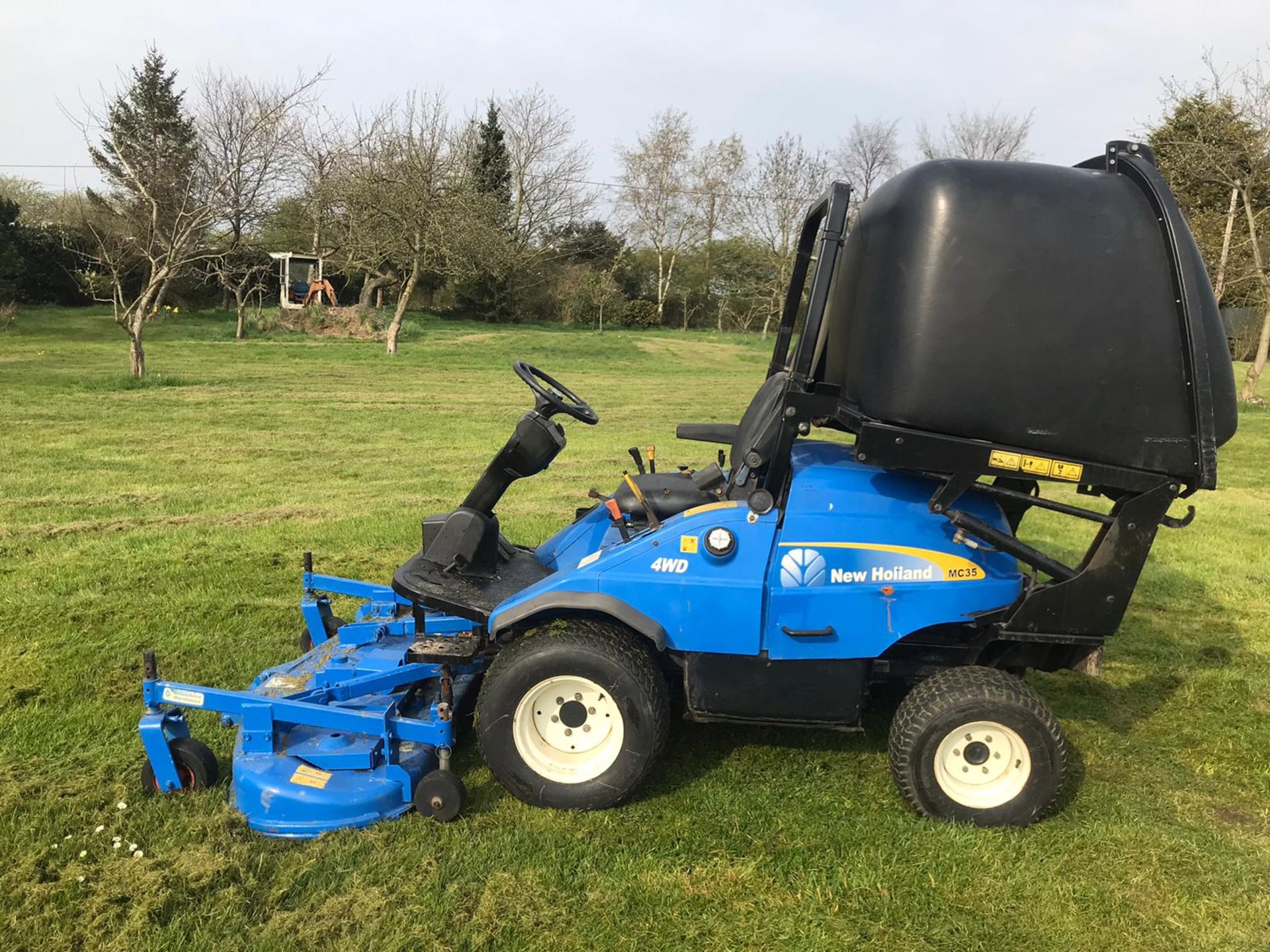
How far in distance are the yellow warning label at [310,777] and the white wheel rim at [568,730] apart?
0.74m

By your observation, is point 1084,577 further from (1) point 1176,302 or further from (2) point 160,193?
(2) point 160,193

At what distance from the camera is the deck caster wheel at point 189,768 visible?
140 inches

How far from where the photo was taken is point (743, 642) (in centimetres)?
353

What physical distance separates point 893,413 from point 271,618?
4012mm

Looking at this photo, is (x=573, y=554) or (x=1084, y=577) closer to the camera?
(x=1084, y=577)

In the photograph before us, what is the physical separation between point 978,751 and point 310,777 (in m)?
2.60

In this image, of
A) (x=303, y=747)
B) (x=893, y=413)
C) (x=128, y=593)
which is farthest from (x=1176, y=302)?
(x=128, y=593)

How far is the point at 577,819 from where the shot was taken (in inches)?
141

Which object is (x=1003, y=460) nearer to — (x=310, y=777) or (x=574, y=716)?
(x=574, y=716)

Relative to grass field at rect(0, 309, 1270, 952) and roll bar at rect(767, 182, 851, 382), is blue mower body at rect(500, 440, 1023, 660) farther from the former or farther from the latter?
grass field at rect(0, 309, 1270, 952)

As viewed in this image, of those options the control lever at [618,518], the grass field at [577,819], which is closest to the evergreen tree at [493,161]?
the grass field at [577,819]

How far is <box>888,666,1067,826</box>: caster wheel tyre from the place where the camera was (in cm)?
347

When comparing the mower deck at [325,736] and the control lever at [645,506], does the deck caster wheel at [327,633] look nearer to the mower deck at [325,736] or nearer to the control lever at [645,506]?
the mower deck at [325,736]

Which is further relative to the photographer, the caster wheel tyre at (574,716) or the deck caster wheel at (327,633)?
the deck caster wheel at (327,633)
